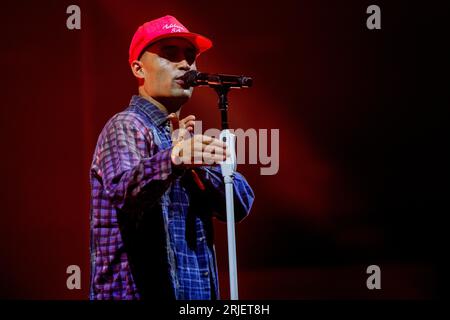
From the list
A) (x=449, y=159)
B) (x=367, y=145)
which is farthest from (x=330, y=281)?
(x=449, y=159)

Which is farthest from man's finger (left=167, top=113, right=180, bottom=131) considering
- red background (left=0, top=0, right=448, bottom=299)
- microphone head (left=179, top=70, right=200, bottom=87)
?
red background (left=0, top=0, right=448, bottom=299)

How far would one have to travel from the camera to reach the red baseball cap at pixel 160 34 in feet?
5.95

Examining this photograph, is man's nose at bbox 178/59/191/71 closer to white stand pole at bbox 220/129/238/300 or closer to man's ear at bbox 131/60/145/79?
man's ear at bbox 131/60/145/79

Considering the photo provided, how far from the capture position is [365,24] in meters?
3.28

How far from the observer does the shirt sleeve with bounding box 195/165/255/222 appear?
68.6 inches

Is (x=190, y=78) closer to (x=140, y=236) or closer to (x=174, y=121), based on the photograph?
(x=174, y=121)

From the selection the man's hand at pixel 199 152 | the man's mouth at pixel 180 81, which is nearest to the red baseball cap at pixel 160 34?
the man's mouth at pixel 180 81

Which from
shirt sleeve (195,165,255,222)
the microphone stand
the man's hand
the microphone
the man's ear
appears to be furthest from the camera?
the man's ear

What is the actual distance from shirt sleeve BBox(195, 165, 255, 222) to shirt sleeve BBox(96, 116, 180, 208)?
216mm

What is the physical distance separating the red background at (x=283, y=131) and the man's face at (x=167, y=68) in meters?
1.26

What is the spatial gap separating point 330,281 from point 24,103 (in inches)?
76.6

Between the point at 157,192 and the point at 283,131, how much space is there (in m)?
1.97

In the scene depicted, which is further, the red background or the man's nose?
the red background

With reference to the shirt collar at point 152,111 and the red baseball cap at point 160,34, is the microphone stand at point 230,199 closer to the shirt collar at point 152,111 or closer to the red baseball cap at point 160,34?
the shirt collar at point 152,111
